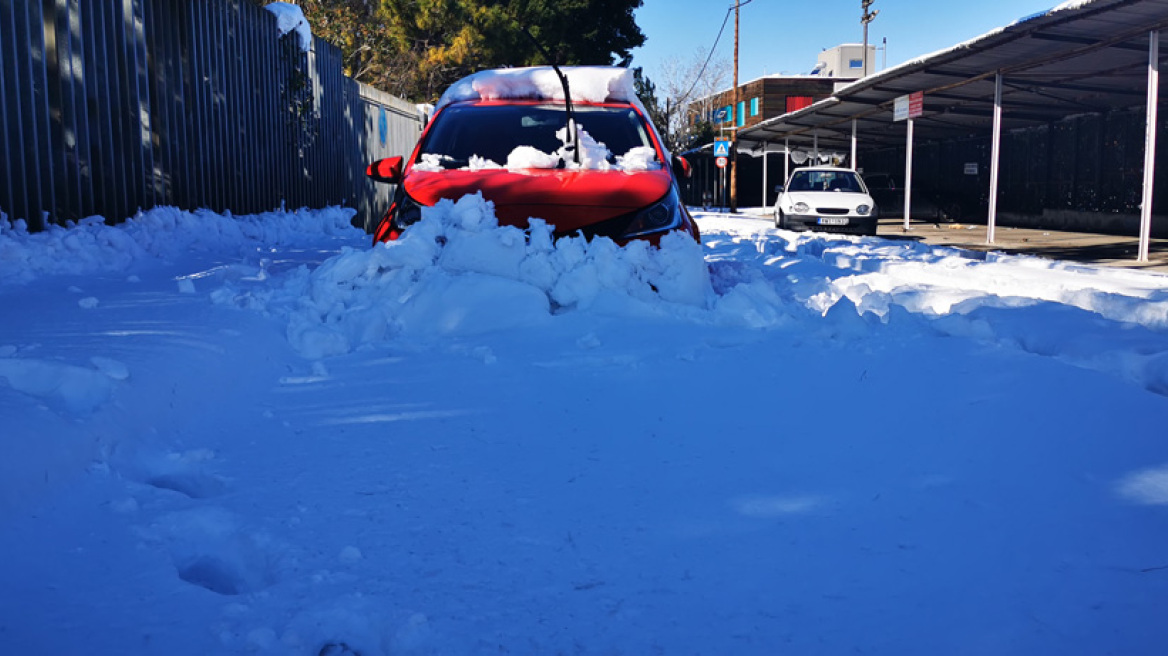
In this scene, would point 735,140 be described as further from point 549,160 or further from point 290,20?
point 549,160

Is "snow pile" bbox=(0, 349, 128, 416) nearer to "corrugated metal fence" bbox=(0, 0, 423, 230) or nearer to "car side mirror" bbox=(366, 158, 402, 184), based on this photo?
"car side mirror" bbox=(366, 158, 402, 184)

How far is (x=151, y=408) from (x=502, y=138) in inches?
144

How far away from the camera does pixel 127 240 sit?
26.5 ft

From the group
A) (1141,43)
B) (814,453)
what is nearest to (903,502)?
(814,453)

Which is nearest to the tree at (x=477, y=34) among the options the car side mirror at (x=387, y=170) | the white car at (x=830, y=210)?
the white car at (x=830, y=210)

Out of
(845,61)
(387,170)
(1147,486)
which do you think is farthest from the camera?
(845,61)

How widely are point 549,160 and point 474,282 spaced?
1.22 meters

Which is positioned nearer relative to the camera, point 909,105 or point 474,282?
point 474,282

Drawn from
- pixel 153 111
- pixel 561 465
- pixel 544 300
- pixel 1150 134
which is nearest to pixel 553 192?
pixel 544 300

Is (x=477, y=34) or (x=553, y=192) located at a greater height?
(x=477, y=34)

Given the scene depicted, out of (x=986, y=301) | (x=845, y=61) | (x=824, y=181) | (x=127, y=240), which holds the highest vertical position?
(x=845, y=61)

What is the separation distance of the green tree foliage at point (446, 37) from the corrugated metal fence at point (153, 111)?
17335 millimetres

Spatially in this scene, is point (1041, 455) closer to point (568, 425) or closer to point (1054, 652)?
point (1054, 652)

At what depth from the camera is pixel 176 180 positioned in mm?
10352
